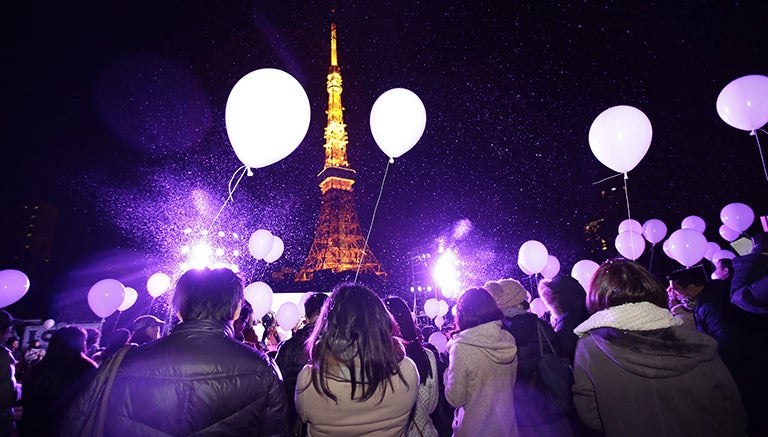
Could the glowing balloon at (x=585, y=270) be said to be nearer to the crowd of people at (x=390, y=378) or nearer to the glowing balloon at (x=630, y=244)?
the glowing balloon at (x=630, y=244)

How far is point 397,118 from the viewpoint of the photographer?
5133mm

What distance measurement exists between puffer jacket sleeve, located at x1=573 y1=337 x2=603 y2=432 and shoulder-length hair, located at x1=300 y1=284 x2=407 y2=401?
0.90 m

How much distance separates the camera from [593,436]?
2.03 meters

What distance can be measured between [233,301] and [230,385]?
15.6 inches

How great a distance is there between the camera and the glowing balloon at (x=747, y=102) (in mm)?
4449

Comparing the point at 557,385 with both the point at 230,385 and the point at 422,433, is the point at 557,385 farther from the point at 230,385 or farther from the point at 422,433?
the point at 230,385

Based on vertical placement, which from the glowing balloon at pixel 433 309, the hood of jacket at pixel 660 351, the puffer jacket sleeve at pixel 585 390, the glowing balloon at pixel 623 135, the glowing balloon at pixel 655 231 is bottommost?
the glowing balloon at pixel 433 309

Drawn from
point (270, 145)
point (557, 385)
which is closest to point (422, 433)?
point (557, 385)

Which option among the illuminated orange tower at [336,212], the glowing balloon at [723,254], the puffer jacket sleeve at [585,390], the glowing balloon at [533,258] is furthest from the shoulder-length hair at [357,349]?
the illuminated orange tower at [336,212]

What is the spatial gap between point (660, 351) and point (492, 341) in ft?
2.91

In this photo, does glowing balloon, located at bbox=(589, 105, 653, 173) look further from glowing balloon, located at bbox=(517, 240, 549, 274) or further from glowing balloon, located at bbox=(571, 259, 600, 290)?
glowing balloon, located at bbox=(571, 259, 600, 290)

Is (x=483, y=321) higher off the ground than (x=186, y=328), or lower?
lower

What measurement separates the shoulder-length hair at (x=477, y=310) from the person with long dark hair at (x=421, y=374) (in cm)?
33

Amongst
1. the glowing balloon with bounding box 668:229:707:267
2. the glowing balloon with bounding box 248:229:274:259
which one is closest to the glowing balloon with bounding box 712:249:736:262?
the glowing balloon with bounding box 668:229:707:267
